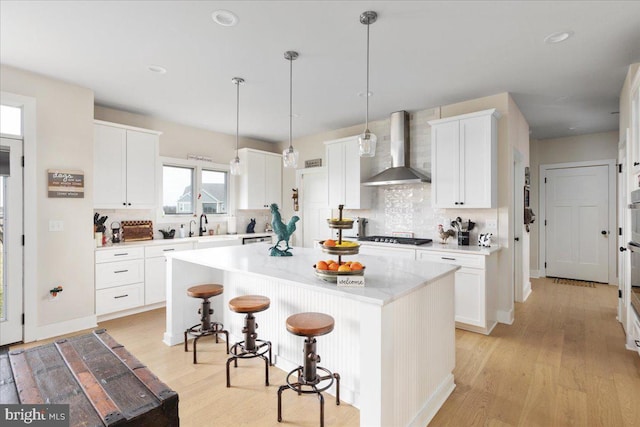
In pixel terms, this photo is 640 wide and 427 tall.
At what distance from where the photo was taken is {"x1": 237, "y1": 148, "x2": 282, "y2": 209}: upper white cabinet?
5805mm

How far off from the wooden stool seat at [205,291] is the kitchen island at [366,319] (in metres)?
0.23

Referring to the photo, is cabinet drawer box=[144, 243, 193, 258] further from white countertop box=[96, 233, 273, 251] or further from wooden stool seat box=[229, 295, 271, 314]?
wooden stool seat box=[229, 295, 271, 314]

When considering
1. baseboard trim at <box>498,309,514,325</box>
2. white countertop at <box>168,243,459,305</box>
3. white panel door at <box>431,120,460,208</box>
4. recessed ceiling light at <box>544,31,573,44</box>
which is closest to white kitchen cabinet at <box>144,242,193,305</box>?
white countertop at <box>168,243,459,305</box>

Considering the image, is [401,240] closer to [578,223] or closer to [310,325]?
[310,325]

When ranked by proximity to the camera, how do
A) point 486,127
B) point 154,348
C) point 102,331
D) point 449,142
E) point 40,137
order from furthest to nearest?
point 449,142, point 486,127, point 40,137, point 154,348, point 102,331

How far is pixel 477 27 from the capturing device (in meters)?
2.43

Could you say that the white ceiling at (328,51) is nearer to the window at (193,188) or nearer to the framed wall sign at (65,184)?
the framed wall sign at (65,184)

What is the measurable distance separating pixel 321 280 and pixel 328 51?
6.78 feet

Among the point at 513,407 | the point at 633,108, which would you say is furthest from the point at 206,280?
the point at 633,108

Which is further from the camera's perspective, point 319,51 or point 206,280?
point 206,280

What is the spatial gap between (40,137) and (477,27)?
14.3ft

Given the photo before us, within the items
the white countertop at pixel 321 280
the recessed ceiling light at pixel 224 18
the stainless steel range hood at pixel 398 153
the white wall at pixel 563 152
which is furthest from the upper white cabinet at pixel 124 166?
the white wall at pixel 563 152

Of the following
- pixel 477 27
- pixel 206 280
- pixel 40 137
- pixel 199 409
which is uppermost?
pixel 477 27

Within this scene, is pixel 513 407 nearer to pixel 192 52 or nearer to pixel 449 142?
pixel 449 142
